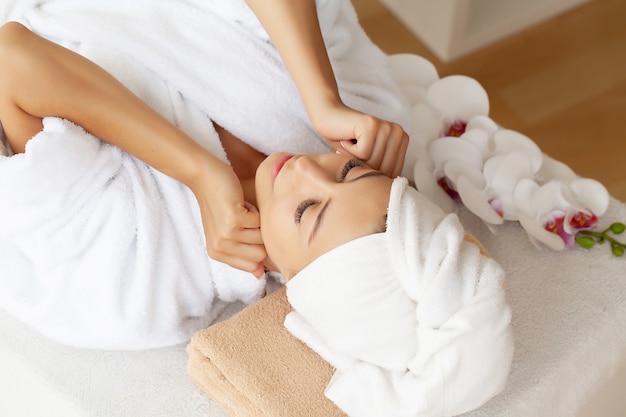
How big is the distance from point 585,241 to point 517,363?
0.28 m

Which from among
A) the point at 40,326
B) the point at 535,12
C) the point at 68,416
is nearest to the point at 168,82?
the point at 40,326

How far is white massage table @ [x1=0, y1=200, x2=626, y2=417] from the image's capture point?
4.00ft

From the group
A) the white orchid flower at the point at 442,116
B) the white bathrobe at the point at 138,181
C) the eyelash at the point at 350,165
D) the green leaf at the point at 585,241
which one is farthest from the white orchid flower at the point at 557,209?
the eyelash at the point at 350,165

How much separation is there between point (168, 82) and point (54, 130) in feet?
0.67

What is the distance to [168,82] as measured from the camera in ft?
4.41

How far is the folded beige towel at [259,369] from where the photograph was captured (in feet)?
3.75

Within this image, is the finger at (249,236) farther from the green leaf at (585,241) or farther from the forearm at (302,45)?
the green leaf at (585,241)

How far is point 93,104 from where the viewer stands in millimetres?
1233

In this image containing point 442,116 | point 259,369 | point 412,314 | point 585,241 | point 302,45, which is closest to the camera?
point 412,314

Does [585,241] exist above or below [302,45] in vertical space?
below

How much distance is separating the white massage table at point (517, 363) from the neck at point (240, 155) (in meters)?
0.29

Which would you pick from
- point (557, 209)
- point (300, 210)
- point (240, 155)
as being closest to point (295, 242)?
point (300, 210)

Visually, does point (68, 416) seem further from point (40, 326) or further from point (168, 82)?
point (168, 82)

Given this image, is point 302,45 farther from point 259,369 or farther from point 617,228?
point 617,228
